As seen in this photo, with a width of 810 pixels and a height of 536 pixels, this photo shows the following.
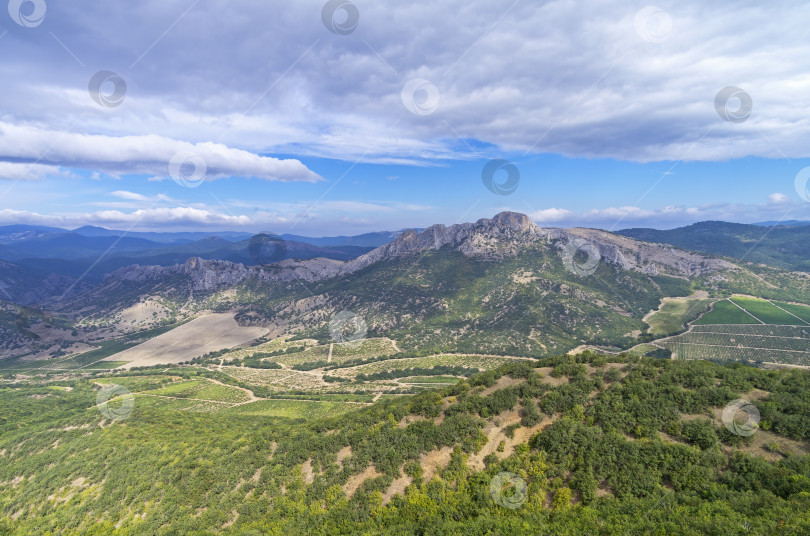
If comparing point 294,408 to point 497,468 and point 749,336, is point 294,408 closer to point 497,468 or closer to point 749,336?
point 497,468

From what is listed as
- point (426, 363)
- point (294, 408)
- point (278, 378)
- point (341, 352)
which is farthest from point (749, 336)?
point (278, 378)

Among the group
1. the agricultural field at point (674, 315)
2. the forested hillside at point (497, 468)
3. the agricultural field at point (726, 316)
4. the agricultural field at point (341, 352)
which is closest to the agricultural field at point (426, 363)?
the agricultural field at point (341, 352)

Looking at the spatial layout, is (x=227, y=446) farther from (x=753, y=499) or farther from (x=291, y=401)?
(x=291, y=401)

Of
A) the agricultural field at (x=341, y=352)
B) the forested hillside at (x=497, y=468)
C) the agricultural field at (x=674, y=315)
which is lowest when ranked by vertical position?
the agricultural field at (x=341, y=352)

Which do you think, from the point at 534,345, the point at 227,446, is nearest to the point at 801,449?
the point at 227,446

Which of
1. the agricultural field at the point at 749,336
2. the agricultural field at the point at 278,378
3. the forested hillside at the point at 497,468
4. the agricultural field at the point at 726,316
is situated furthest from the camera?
the agricultural field at the point at 726,316

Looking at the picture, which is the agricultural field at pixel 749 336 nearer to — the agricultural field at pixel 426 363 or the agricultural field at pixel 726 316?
the agricultural field at pixel 726 316

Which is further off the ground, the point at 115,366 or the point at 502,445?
the point at 502,445

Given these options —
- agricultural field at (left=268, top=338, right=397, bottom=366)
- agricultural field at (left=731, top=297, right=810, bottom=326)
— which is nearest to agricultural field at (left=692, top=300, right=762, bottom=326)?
agricultural field at (left=731, top=297, right=810, bottom=326)
